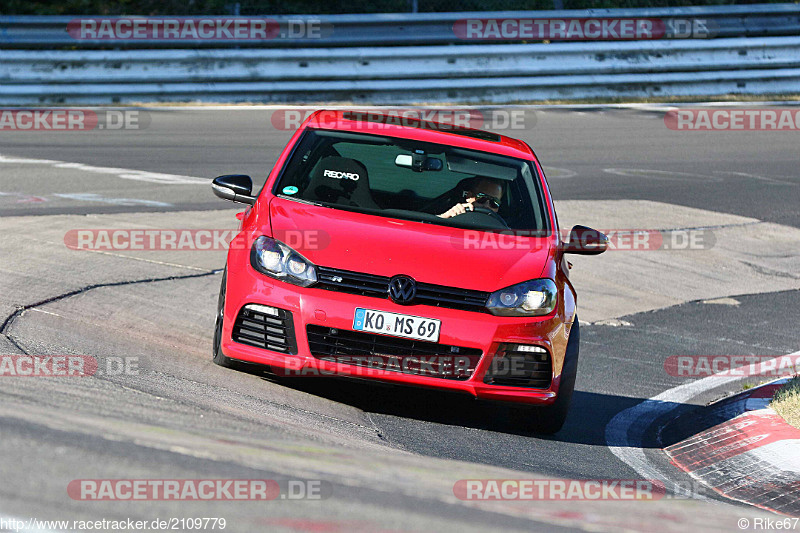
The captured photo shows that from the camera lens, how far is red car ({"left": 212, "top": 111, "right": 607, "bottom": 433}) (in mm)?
5605

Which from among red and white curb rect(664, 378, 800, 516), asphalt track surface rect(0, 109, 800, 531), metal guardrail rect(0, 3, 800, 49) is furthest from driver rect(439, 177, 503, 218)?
metal guardrail rect(0, 3, 800, 49)

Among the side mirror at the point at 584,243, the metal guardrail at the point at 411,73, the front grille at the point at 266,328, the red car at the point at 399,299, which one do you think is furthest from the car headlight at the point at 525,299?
the metal guardrail at the point at 411,73

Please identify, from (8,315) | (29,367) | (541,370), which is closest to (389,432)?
(541,370)

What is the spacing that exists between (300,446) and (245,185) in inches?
103

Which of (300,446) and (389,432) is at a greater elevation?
(300,446)

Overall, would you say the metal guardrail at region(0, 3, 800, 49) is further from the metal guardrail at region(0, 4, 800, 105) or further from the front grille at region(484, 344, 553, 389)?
the front grille at region(484, 344, 553, 389)

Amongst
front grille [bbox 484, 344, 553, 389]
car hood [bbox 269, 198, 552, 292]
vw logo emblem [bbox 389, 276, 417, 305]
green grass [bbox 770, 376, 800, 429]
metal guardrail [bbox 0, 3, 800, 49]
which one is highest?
metal guardrail [bbox 0, 3, 800, 49]

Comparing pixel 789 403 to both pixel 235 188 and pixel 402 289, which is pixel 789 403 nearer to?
pixel 402 289

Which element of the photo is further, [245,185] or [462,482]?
[245,185]

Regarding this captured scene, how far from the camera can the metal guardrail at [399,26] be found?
16969 mm

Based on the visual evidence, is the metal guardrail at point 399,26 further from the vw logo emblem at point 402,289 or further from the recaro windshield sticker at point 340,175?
the vw logo emblem at point 402,289

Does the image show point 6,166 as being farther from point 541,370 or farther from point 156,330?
point 541,370

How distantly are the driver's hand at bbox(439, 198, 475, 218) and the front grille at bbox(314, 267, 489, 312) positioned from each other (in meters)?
1.12

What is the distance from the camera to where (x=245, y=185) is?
21.8ft
